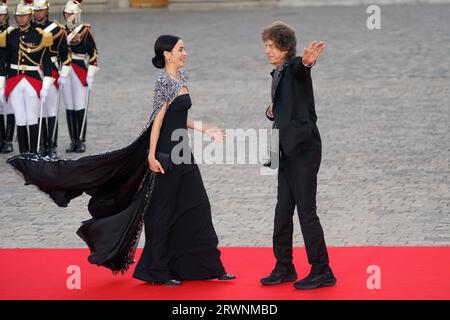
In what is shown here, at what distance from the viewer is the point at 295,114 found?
8.21 metres

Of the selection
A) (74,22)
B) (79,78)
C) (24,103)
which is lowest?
(24,103)

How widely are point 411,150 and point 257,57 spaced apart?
8067 mm

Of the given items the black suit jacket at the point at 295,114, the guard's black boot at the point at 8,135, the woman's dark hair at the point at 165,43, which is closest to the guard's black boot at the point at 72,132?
the guard's black boot at the point at 8,135

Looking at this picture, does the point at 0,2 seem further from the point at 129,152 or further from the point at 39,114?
the point at 129,152

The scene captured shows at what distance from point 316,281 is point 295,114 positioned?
1.14 meters

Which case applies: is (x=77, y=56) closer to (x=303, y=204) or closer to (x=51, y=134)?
(x=51, y=134)

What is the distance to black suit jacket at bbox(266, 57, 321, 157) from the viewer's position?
8148mm

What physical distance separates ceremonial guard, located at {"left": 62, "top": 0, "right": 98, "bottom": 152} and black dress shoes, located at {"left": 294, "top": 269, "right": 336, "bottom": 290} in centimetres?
A: 633

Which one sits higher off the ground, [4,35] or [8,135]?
[4,35]

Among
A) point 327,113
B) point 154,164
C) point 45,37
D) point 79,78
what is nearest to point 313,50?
point 154,164

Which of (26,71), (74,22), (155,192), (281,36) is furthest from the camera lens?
(74,22)

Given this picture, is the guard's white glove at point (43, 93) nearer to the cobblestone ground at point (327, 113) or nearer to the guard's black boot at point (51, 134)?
the guard's black boot at point (51, 134)

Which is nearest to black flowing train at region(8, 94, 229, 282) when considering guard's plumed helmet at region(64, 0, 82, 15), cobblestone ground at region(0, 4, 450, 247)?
cobblestone ground at region(0, 4, 450, 247)

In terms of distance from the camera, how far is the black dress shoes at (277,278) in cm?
838
